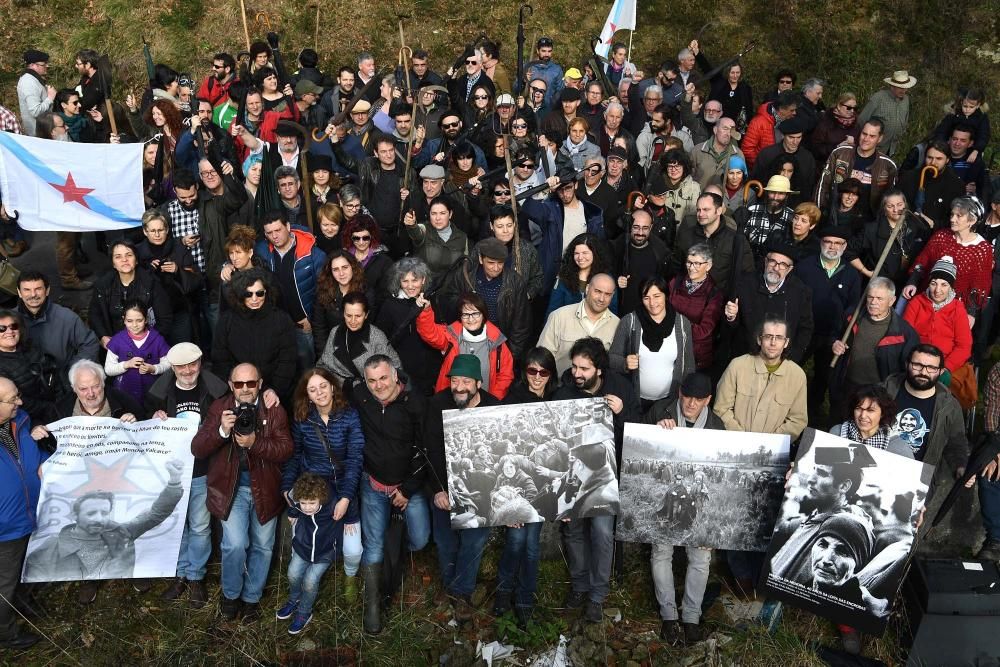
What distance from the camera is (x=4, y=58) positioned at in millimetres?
15922

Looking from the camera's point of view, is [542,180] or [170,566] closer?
[170,566]

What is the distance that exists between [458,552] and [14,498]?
321 cm

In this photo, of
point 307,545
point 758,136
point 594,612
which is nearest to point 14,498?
point 307,545

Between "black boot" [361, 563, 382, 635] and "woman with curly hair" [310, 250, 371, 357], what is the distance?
6.09 feet

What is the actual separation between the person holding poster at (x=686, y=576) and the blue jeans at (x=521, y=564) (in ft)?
3.03

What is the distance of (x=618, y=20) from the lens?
12250 mm

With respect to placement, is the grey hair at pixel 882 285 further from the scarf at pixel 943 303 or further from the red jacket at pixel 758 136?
the red jacket at pixel 758 136

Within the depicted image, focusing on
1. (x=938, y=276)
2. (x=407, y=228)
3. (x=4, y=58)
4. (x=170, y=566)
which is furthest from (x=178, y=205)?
(x=4, y=58)

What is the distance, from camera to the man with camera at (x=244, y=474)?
6.02 meters

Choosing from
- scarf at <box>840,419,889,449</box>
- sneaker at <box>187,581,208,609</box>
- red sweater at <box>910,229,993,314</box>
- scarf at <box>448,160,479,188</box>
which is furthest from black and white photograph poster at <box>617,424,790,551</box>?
scarf at <box>448,160,479,188</box>

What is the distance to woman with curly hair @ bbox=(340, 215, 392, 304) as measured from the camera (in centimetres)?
750

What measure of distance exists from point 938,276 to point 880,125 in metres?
2.71

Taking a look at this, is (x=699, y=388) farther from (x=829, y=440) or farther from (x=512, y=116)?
(x=512, y=116)

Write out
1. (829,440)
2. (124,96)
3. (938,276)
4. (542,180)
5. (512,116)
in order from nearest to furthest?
(829,440) → (938,276) → (542,180) → (512,116) → (124,96)
